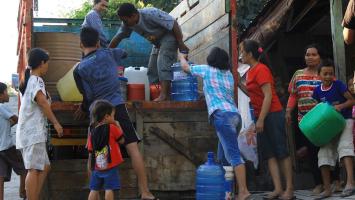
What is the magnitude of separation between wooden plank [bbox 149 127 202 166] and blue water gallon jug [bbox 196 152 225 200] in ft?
1.31

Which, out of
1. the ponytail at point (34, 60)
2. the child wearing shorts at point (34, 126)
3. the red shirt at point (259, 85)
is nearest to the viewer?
the child wearing shorts at point (34, 126)

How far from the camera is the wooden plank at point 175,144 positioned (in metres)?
6.03

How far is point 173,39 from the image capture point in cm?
629

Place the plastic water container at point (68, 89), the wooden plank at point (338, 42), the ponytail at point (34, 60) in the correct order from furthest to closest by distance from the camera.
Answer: the wooden plank at point (338, 42) → the plastic water container at point (68, 89) → the ponytail at point (34, 60)

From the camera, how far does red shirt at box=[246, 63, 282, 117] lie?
563 cm

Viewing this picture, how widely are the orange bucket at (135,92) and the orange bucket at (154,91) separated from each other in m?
0.17

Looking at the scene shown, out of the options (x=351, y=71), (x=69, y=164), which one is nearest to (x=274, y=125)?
(x=69, y=164)

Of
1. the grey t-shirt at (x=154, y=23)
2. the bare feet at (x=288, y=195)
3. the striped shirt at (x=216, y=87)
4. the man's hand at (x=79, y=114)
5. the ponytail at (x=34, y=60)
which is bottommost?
the bare feet at (x=288, y=195)

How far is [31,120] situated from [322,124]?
3.01m

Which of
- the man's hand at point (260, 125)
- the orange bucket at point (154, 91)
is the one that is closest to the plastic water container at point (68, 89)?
the orange bucket at point (154, 91)

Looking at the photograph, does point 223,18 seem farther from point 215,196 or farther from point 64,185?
point 64,185

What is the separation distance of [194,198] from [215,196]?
1.70ft

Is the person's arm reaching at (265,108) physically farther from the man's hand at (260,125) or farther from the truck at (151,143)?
the truck at (151,143)

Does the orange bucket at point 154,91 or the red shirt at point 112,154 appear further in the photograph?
the orange bucket at point 154,91
